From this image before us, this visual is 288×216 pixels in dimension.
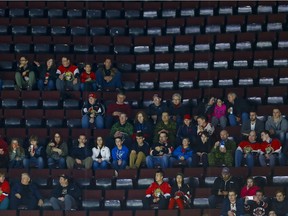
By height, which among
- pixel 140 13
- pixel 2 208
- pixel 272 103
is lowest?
pixel 2 208

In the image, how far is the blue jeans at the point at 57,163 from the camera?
88.3ft

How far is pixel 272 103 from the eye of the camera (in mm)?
28359

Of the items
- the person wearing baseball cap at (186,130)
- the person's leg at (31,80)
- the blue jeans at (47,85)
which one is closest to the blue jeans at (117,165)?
the person wearing baseball cap at (186,130)

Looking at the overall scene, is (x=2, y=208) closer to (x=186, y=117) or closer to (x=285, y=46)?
(x=186, y=117)

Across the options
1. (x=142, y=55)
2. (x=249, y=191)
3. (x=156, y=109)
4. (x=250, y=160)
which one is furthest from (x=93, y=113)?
(x=249, y=191)

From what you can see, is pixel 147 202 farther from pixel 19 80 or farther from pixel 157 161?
pixel 19 80

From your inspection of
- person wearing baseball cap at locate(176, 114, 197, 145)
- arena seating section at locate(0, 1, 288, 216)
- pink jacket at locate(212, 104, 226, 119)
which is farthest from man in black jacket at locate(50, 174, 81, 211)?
pink jacket at locate(212, 104, 226, 119)

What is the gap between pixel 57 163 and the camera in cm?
2702

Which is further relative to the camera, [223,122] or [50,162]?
[223,122]

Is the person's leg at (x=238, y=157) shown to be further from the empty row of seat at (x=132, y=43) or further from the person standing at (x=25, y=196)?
the empty row of seat at (x=132, y=43)

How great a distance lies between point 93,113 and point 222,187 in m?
4.11

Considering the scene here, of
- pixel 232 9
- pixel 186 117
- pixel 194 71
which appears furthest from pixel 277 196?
pixel 232 9

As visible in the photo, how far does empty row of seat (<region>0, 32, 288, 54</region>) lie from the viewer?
30219mm

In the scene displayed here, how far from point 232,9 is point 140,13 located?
2.40 metres
